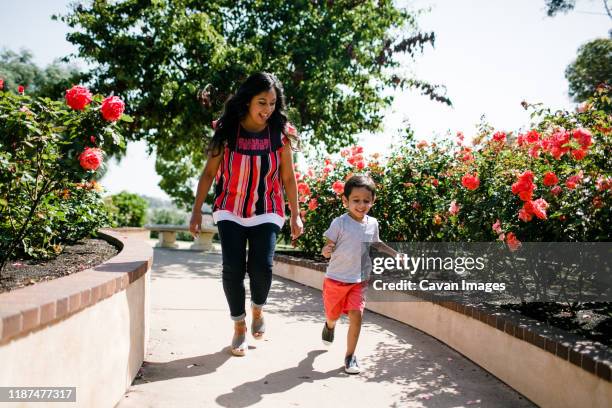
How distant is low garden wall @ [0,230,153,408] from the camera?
1.70 m

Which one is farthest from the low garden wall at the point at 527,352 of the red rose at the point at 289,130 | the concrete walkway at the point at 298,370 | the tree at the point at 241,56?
the tree at the point at 241,56

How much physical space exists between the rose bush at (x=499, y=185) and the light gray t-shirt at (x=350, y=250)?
1.14 meters

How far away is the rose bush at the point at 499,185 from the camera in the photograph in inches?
145

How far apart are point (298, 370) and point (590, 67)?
22.3 m

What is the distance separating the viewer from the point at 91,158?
3.31 m

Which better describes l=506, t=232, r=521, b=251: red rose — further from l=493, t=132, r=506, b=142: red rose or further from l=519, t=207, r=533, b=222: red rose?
l=493, t=132, r=506, b=142: red rose

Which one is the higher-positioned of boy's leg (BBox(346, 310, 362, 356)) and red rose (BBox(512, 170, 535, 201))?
red rose (BBox(512, 170, 535, 201))

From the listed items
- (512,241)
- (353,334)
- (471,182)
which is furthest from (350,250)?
(471,182)

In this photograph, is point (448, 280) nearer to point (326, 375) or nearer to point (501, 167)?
point (501, 167)

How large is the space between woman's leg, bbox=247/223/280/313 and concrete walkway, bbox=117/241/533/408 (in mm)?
505

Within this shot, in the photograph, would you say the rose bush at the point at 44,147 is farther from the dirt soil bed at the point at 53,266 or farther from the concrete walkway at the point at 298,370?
the concrete walkway at the point at 298,370

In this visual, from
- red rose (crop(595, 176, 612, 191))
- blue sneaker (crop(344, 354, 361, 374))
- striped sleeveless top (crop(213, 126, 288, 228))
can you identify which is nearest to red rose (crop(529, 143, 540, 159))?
red rose (crop(595, 176, 612, 191))

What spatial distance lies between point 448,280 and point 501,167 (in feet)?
5.35

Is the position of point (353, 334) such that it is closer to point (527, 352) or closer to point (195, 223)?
point (527, 352)
